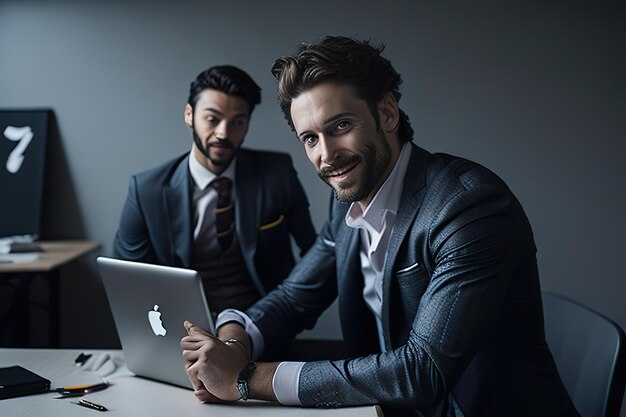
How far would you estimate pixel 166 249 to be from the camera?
279 cm

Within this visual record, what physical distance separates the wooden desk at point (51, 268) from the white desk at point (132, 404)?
4.03 feet

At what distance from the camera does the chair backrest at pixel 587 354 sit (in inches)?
65.2

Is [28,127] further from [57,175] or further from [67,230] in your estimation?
[67,230]

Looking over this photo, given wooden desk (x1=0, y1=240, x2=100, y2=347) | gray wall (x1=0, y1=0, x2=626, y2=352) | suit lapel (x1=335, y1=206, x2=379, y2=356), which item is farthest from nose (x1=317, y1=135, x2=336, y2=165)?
gray wall (x1=0, y1=0, x2=626, y2=352)

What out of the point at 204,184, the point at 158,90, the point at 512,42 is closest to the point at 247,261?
the point at 204,184

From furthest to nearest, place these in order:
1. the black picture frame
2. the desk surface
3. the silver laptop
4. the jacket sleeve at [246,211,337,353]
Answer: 1. the black picture frame
2. the desk surface
3. the jacket sleeve at [246,211,337,353]
4. the silver laptop

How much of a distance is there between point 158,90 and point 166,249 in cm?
115

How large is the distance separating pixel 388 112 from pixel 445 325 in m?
0.57

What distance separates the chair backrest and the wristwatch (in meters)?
0.77

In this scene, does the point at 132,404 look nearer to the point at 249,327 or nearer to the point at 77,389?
the point at 77,389

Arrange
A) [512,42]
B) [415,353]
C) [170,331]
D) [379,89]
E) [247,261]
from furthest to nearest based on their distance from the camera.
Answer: [512,42]
[247,261]
[379,89]
[170,331]
[415,353]

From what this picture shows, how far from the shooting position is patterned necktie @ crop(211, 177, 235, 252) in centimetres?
280

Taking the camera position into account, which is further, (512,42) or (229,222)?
(512,42)

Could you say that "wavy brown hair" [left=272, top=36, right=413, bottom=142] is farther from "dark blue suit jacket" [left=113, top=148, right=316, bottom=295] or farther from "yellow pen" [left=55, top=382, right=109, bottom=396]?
"dark blue suit jacket" [left=113, top=148, right=316, bottom=295]
